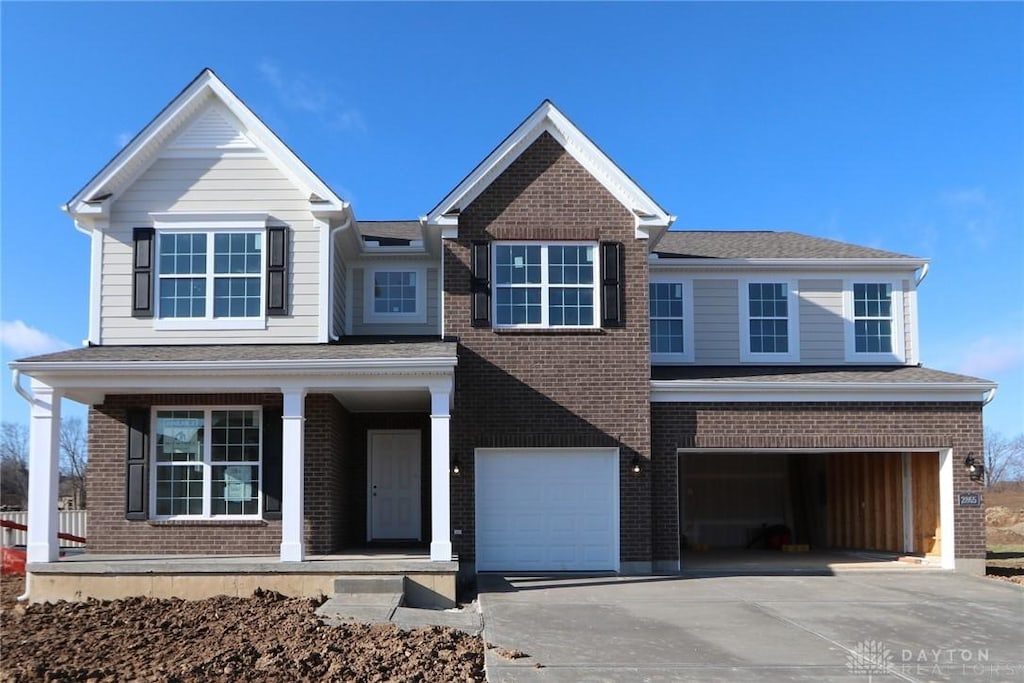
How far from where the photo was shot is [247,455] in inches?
584

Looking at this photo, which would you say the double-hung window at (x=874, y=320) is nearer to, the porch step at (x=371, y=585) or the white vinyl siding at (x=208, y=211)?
the porch step at (x=371, y=585)

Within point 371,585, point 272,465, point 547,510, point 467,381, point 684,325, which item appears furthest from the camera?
point 684,325

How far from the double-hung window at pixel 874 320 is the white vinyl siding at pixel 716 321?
2.16m

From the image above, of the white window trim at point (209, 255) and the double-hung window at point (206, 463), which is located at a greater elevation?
the white window trim at point (209, 255)

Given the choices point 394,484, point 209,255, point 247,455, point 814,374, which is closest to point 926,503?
point 814,374

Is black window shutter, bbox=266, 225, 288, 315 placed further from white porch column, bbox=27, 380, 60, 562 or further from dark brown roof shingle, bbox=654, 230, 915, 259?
dark brown roof shingle, bbox=654, 230, 915, 259

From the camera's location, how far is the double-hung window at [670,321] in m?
17.5

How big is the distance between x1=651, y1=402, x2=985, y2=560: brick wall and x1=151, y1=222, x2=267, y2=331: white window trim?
671 cm

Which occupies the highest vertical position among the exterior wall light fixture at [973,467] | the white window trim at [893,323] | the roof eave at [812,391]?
the white window trim at [893,323]

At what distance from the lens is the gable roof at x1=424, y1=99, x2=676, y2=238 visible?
50.8 feet

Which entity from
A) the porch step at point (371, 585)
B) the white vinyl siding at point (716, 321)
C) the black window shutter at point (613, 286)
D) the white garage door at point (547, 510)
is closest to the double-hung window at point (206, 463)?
the porch step at point (371, 585)

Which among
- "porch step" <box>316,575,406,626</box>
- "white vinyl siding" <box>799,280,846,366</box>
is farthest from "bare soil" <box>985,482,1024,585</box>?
"porch step" <box>316,575,406,626</box>

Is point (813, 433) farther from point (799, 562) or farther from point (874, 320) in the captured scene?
point (874, 320)

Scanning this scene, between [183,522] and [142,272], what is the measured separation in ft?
13.1
